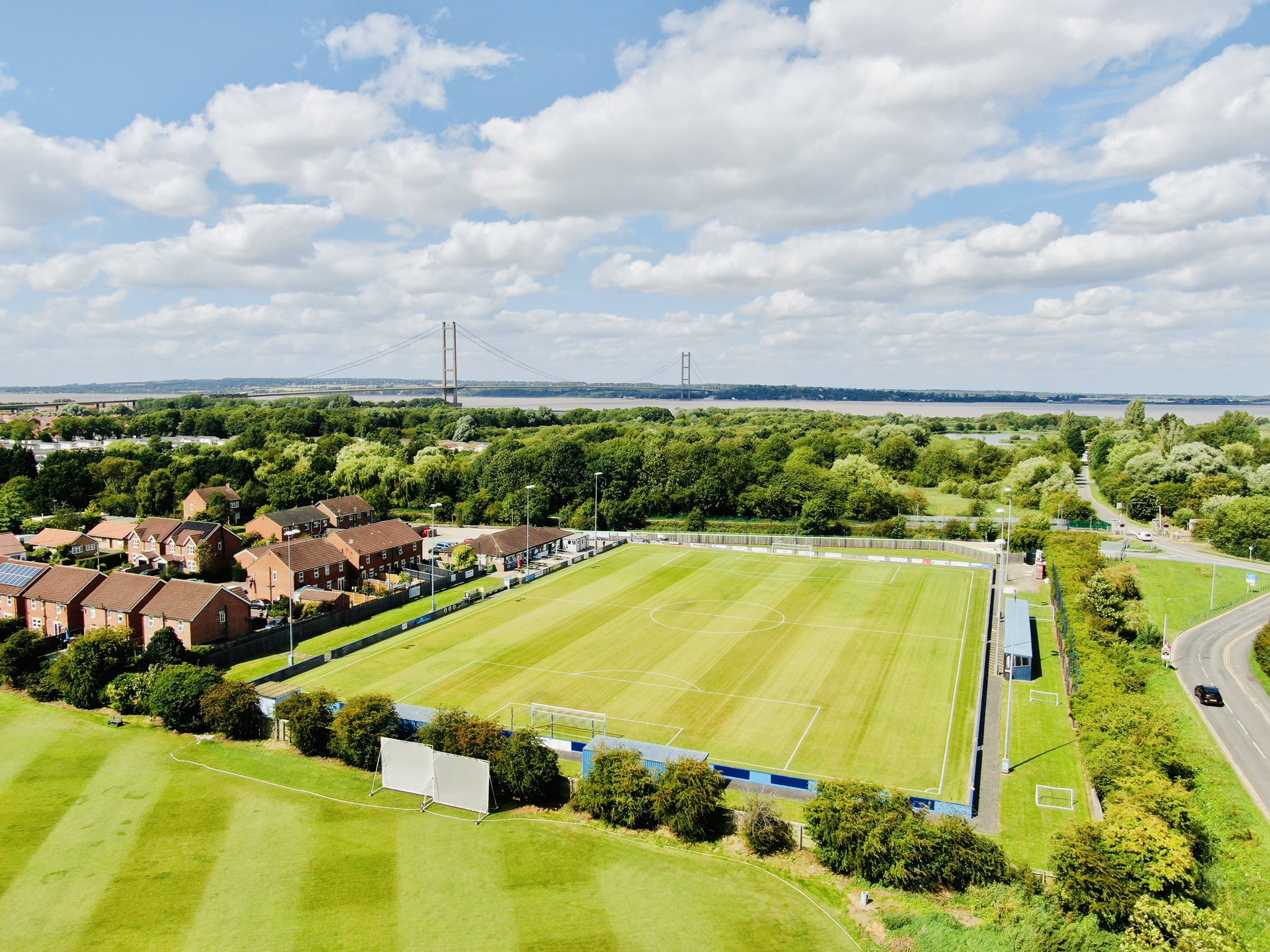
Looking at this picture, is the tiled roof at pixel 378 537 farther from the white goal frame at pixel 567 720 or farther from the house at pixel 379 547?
the white goal frame at pixel 567 720

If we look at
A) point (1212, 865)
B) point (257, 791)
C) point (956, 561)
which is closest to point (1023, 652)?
point (1212, 865)

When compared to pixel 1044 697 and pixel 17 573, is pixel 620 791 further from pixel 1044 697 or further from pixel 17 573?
pixel 17 573

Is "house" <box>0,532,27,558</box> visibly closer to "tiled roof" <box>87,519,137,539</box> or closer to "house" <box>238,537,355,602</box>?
"tiled roof" <box>87,519,137,539</box>

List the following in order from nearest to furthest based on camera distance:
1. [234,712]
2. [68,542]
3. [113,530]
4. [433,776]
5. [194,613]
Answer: [433,776]
[234,712]
[194,613]
[68,542]
[113,530]

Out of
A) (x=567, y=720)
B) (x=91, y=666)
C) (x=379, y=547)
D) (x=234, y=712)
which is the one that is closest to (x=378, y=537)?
(x=379, y=547)

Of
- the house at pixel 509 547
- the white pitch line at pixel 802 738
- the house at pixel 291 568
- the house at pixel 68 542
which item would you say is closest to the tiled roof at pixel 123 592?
the house at pixel 291 568

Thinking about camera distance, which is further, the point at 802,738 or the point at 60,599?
the point at 60,599

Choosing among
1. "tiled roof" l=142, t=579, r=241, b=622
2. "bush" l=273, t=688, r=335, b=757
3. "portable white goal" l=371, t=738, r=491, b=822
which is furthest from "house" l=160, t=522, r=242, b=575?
"portable white goal" l=371, t=738, r=491, b=822
